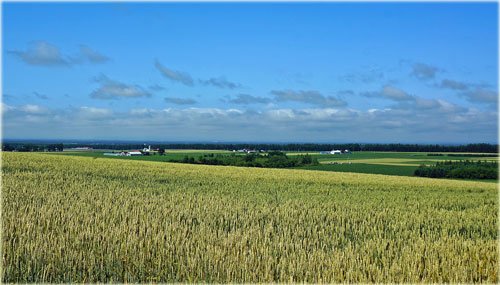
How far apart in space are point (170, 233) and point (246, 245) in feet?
6.40

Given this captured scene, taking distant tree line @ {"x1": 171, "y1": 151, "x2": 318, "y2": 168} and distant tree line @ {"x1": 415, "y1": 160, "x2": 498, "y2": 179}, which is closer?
distant tree line @ {"x1": 415, "y1": 160, "x2": 498, "y2": 179}

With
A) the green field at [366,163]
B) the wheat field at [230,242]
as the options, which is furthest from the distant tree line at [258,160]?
the wheat field at [230,242]

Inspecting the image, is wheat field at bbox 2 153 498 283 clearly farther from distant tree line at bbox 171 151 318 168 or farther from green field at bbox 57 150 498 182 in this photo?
distant tree line at bbox 171 151 318 168

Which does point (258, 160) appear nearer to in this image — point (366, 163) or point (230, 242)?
point (366, 163)

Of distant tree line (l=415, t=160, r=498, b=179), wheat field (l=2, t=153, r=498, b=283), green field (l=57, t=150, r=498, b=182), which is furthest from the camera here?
green field (l=57, t=150, r=498, b=182)

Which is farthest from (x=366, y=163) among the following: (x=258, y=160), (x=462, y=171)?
(x=258, y=160)

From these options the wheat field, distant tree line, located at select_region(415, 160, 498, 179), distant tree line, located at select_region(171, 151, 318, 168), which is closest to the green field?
distant tree line, located at select_region(415, 160, 498, 179)

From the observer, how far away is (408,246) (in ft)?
32.9

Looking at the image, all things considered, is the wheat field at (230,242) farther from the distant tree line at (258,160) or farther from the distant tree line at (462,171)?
the distant tree line at (258,160)

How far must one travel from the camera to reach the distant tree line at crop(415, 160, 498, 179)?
57969 millimetres

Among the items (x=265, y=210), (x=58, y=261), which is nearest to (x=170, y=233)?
Answer: (x=58, y=261)

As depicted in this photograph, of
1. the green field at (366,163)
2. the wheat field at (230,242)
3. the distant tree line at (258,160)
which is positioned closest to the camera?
the wheat field at (230,242)

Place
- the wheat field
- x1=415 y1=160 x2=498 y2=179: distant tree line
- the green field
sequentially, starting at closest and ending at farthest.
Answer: the wheat field, x1=415 y1=160 x2=498 y2=179: distant tree line, the green field

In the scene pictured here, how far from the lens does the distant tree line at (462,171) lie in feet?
190
